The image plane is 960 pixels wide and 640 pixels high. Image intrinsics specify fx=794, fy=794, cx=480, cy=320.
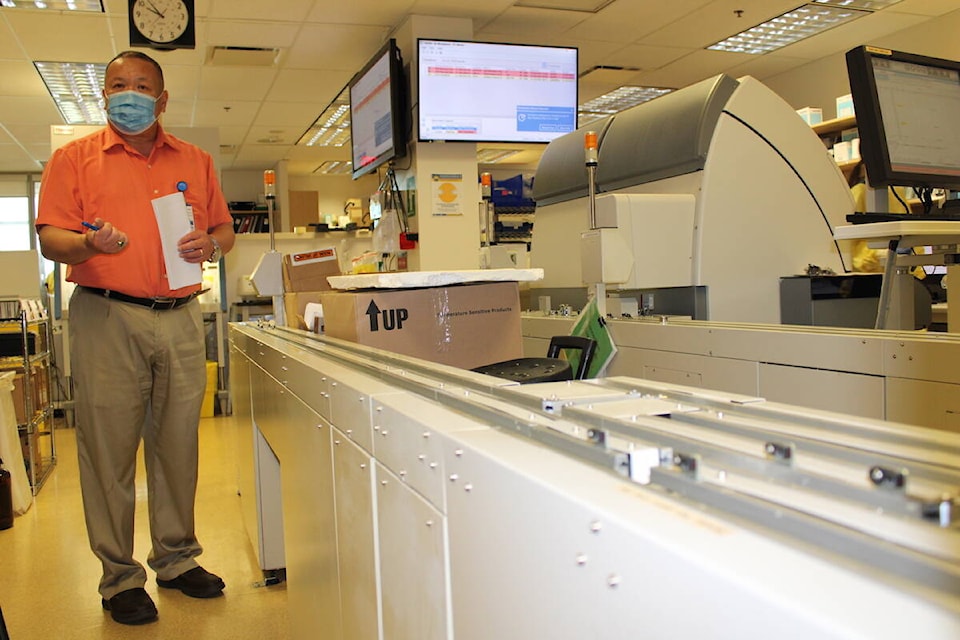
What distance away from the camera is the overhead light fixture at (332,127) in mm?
7030

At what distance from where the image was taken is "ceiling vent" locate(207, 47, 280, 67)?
5312mm

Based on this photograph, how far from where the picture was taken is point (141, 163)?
7.39ft

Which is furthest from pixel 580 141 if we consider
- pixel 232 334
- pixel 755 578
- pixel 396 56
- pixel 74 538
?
pixel 755 578

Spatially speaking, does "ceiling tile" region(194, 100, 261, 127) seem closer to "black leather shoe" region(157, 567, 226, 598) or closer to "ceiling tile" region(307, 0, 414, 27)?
"ceiling tile" region(307, 0, 414, 27)

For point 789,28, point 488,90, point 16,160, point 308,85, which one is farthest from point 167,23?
point 16,160

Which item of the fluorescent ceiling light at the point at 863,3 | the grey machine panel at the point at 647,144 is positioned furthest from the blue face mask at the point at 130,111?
the fluorescent ceiling light at the point at 863,3

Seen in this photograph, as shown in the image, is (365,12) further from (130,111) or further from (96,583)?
(96,583)

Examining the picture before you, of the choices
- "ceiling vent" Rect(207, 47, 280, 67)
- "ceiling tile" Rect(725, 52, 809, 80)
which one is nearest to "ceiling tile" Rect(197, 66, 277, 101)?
"ceiling vent" Rect(207, 47, 280, 67)

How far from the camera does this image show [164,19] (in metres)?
4.03

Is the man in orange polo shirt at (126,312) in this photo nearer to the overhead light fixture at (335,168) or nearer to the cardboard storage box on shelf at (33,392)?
the cardboard storage box on shelf at (33,392)

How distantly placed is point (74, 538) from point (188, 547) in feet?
3.16

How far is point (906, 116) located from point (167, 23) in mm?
3526

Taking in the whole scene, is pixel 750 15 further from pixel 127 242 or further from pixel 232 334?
pixel 127 242

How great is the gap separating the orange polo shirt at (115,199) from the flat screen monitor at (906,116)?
5.94ft
